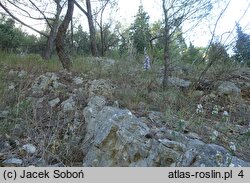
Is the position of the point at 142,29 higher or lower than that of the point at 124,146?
higher

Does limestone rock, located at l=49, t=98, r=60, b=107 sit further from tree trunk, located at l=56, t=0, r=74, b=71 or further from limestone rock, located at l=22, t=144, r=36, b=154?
tree trunk, located at l=56, t=0, r=74, b=71

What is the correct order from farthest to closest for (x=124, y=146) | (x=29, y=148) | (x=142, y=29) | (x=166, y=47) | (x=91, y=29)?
1. (x=91, y=29)
2. (x=142, y=29)
3. (x=166, y=47)
4. (x=29, y=148)
5. (x=124, y=146)

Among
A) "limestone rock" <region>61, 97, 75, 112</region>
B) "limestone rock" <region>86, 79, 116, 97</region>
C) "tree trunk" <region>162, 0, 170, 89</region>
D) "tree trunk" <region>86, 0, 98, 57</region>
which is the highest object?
"tree trunk" <region>86, 0, 98, 57</region>

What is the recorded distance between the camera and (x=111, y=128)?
12.5 ft

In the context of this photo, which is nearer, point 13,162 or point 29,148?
point 13,162

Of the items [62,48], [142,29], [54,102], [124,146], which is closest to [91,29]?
[142,29]

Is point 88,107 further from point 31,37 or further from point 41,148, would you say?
point 31,37

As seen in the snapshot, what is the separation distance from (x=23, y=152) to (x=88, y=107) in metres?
1.13

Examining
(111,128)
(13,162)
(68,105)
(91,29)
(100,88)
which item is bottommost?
(13,162)

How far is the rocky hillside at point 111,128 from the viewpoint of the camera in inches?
136

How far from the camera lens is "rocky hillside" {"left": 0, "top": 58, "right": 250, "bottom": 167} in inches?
136

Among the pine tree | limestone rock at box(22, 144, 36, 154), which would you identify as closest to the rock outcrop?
limestone rock at box(22, 144, 36, 154)

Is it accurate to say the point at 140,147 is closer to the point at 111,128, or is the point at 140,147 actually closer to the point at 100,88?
the point at 111,128

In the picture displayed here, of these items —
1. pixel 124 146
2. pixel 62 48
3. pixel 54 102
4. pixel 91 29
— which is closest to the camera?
pixel 124 146
